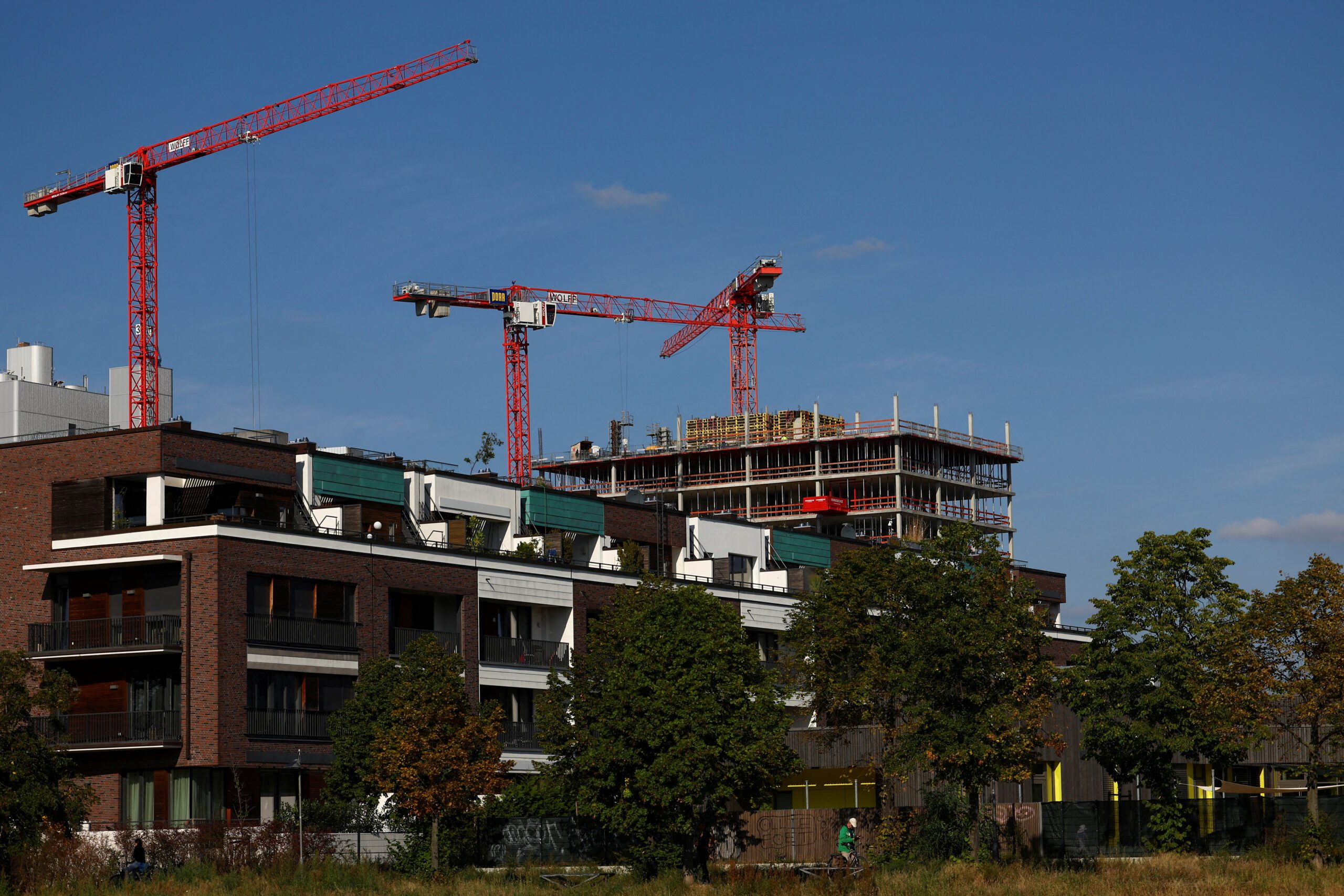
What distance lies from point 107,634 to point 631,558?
88.3 ft

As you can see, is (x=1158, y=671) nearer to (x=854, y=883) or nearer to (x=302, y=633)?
(x=854, y=883)

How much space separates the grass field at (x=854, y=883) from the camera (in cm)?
4741

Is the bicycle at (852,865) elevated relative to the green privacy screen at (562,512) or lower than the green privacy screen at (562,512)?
lower

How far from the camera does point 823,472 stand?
16738 cm

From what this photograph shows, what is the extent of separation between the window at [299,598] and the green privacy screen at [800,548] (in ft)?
121

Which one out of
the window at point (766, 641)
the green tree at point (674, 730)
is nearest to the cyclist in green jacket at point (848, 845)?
the green tree at point (674, 730)

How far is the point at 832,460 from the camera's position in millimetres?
167500

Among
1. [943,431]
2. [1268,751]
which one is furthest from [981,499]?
[1268,751]

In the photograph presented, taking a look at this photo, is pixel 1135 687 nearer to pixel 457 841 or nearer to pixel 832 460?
pixel 457 841

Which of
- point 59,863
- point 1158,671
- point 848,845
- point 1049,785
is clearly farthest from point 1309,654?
point 59,863

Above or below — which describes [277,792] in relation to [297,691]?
below

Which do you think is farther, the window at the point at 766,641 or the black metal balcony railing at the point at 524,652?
the window at the point at 766,641

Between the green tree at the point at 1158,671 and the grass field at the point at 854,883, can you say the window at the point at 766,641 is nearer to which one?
the green tree at the point at 1158,671

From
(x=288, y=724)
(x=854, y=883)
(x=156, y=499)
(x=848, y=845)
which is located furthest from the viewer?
(x=156, y=499)
